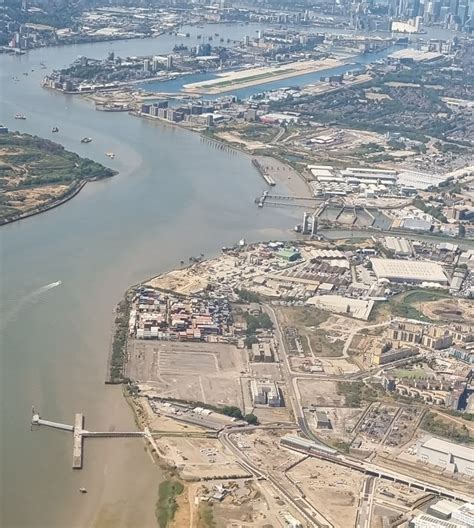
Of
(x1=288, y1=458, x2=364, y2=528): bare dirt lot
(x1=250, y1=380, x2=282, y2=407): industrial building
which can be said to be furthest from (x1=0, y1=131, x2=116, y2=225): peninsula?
(x1=288, y1=458, x2=364, y2=528): bare dirt lot

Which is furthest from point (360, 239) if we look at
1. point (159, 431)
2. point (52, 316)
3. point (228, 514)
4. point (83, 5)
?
point (83, 5)

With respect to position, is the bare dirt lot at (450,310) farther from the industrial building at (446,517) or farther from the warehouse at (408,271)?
the industrial building at (446,517)

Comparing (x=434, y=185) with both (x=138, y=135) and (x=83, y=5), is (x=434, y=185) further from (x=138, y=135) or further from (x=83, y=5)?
(x=83, y=5)

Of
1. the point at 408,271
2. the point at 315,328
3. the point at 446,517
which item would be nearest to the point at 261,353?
the point at 315,328

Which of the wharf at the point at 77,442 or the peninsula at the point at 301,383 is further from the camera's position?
the wharf at the point at 77,442

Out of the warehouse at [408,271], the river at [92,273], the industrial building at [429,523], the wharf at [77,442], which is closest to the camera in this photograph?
the industrial building at [429,523]

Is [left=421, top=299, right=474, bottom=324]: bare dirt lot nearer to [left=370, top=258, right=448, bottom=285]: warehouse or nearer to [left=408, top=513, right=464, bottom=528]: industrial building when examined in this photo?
[left=370, top=258, right=448, bottom=285]: warehouse

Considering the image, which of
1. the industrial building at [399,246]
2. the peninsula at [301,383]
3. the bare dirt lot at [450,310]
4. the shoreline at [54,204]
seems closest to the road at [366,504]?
the peninsula at [301,383]
